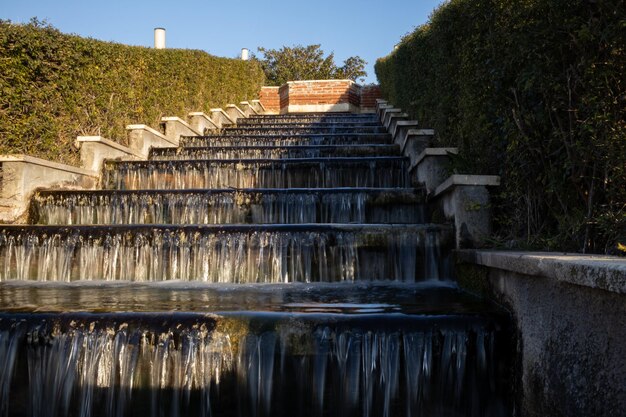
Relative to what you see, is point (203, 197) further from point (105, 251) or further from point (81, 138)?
point (81, 138)

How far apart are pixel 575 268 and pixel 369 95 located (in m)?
16.3

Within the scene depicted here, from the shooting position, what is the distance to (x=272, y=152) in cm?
894

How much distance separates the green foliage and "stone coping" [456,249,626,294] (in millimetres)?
23244

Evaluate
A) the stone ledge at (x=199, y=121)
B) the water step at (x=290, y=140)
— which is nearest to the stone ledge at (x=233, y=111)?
the stone ledge at (x=199, y=121)

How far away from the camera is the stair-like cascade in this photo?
3.24 m

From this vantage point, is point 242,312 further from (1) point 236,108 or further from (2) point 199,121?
(1) point 236,108

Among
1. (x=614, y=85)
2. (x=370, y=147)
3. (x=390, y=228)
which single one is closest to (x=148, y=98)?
(x=370, y=147)

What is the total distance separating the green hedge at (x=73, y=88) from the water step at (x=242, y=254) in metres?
2.47

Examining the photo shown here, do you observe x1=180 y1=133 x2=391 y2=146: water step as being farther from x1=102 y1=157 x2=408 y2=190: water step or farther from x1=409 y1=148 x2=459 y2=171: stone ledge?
x1=409 y1=148 x2=459 y2=171: stone ledge

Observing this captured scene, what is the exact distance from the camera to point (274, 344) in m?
3.27

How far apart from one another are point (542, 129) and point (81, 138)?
6118 millimetres

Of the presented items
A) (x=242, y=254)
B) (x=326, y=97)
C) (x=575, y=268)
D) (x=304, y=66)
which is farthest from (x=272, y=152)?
(x=304, y=66)

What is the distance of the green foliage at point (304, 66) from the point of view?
2598 cm

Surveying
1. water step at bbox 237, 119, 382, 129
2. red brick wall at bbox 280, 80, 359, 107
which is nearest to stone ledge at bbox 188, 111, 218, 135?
water step at bbox 237, 119, 382, 129
